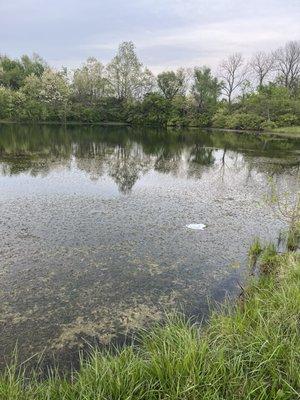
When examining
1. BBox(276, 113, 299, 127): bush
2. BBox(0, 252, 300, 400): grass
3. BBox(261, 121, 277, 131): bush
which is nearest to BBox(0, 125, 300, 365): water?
BBox(0, 252, 300, 400): grass

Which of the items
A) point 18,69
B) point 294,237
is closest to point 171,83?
point 18,69

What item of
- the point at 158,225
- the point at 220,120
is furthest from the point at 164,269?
the point at 220,120

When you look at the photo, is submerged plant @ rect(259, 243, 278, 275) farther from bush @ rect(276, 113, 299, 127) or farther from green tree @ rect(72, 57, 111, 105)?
green tree @ rect(72, 57, 111, 105)

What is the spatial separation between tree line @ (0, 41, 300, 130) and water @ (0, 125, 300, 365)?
126 feet

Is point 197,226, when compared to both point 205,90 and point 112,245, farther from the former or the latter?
point 205,90

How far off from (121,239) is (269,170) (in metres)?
12.7

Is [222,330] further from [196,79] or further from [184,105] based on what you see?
[196,79]

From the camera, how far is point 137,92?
58.4m

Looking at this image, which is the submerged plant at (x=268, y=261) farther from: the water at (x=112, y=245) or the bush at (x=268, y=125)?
the bush at (x=268, y=125)

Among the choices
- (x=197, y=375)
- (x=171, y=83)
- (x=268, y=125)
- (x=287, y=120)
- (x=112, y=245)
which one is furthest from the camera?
(x=171, y=83)

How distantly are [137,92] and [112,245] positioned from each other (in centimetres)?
5309

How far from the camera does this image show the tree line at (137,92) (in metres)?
53.8

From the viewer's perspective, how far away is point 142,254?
829cm

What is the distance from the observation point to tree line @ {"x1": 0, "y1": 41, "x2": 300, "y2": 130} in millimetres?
53781
